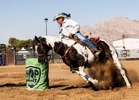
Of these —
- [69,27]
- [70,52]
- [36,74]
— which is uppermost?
[69,27]

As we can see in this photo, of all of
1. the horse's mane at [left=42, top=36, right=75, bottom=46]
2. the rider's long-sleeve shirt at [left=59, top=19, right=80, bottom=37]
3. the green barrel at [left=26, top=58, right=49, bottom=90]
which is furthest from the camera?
the green barrel at [left=26, top=58, right=49, bottom=90]

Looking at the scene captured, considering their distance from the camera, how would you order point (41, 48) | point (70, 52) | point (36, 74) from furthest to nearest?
point (36, 74), point (41, 48), point (70, 52)

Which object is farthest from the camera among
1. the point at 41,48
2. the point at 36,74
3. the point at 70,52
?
the point at 36,74

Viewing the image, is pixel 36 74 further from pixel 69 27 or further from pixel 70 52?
pixel 69 27

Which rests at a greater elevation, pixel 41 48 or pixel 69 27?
pixel 69 27

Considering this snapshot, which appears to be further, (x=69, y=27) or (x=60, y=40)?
(x=60, y=40)

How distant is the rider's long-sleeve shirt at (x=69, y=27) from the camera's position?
975 cm

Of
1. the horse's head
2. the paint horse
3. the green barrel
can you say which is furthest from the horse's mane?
the green barrel

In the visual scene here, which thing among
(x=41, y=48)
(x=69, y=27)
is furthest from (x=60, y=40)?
(x=41, y=48)

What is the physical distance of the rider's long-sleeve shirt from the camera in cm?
975

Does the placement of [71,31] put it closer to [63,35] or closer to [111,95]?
[63,35]

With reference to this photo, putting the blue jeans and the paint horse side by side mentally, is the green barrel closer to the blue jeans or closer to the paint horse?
the paint horse

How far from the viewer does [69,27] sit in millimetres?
9828

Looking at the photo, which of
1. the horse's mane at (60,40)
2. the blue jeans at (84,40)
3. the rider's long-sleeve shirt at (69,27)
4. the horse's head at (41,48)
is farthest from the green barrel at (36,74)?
the blue jeans at (84,40)
